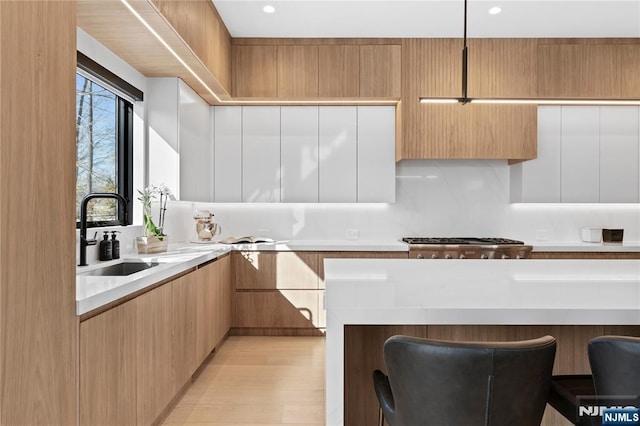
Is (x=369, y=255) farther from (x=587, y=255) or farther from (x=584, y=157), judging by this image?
(x=584, y=157)

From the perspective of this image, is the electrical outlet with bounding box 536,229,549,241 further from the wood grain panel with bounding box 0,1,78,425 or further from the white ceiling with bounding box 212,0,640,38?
the wood grain panel with bounding box 0,1,78,425

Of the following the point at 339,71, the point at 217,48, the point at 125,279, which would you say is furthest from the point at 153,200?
the point at 339,71

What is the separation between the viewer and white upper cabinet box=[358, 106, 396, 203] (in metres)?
4.25

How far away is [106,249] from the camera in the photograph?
260 cm

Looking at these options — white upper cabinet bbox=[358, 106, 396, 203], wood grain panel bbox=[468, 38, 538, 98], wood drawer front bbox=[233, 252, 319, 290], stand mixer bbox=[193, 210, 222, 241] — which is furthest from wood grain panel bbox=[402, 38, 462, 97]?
stand mixer bbox=[193, 210, 222, 241]

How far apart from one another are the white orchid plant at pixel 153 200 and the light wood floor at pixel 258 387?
1050 millimetres

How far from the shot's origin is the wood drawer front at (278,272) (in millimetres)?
3943

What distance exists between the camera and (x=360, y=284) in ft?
5.56

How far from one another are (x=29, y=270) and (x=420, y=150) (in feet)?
11.3

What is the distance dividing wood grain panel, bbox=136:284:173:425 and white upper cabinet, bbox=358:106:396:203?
2378 mm

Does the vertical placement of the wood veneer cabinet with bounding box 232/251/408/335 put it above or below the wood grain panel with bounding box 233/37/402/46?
below

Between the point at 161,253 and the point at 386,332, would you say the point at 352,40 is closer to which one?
the point at 161,253

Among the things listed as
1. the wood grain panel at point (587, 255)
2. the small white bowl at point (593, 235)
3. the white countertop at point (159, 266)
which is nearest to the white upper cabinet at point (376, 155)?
the white countertop at point (159, 266)

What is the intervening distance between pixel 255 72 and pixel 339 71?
773 millimetres
